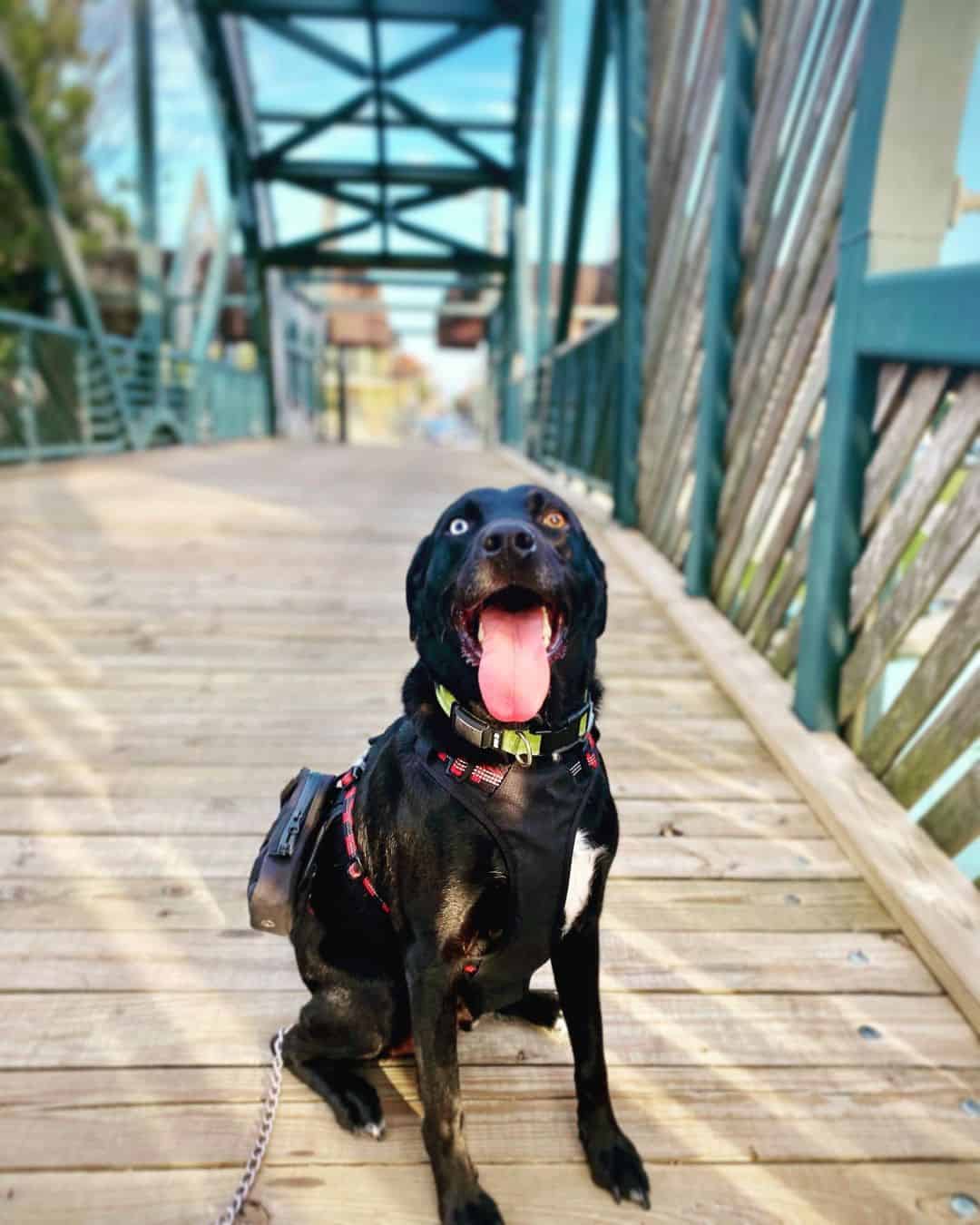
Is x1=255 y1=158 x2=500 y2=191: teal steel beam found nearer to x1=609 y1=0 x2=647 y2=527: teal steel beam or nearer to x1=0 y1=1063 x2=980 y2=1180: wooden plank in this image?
x1=609 y1=0 x2=647 y2=527: teal steel beam

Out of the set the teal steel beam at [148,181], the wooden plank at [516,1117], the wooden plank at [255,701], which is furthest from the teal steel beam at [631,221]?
the teal steel beam at [148,181]

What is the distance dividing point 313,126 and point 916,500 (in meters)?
12.3

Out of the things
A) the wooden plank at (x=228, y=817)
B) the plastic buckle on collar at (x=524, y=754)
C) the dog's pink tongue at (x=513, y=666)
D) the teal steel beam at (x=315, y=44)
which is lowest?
the wooden plank at (x=228, y=817)

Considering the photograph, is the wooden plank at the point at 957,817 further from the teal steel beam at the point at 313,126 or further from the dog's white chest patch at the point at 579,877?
the teal steel beam at the point at 313,126

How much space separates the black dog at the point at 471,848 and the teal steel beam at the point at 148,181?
36.3ft

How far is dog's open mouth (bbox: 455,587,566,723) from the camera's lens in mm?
1215

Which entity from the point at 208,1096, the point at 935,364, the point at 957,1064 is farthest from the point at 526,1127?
the point at 935,364

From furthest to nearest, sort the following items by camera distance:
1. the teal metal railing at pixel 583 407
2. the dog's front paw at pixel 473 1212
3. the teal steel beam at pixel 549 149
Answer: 1. the teal steel beam at pixel 549 149
2. the teal metal railing at pixel 583 407
3. the dog's front paw at pixel 473 1212

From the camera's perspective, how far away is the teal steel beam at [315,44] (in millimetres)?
10547

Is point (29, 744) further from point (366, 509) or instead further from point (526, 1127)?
point (366, 509)

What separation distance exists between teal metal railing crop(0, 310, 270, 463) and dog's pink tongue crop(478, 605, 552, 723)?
23.2 ft

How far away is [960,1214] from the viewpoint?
1.21 meters

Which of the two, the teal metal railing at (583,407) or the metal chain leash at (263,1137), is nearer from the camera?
the metal chain leash at (263,1137)

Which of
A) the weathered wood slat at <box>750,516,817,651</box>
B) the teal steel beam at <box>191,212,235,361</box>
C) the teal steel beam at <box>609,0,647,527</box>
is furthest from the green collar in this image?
the teal steel beam at <box>191,212,235,361</box>
